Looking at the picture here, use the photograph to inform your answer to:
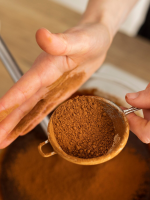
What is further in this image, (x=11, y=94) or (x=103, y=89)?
(x=103, y=89)

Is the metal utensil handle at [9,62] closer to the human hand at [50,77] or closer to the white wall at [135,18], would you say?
the human hand at [50,77]

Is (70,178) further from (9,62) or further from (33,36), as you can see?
(33,36)

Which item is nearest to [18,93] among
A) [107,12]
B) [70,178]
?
[70,178]

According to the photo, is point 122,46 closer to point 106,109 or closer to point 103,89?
point 103,89

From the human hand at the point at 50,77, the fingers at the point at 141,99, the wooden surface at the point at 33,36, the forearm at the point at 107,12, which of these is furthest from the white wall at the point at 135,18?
the fingers at the point at 141,99

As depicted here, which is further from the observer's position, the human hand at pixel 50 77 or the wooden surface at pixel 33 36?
the wooden surface at pixel 33 36

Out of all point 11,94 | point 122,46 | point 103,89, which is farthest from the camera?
point 122,46

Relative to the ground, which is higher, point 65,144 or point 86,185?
point 65,144

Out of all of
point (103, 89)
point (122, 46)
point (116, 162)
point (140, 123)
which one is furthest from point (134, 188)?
point (122, 46)

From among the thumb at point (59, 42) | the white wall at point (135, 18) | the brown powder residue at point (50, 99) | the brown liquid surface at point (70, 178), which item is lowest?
the brown liquid surface at point (70, 178)
